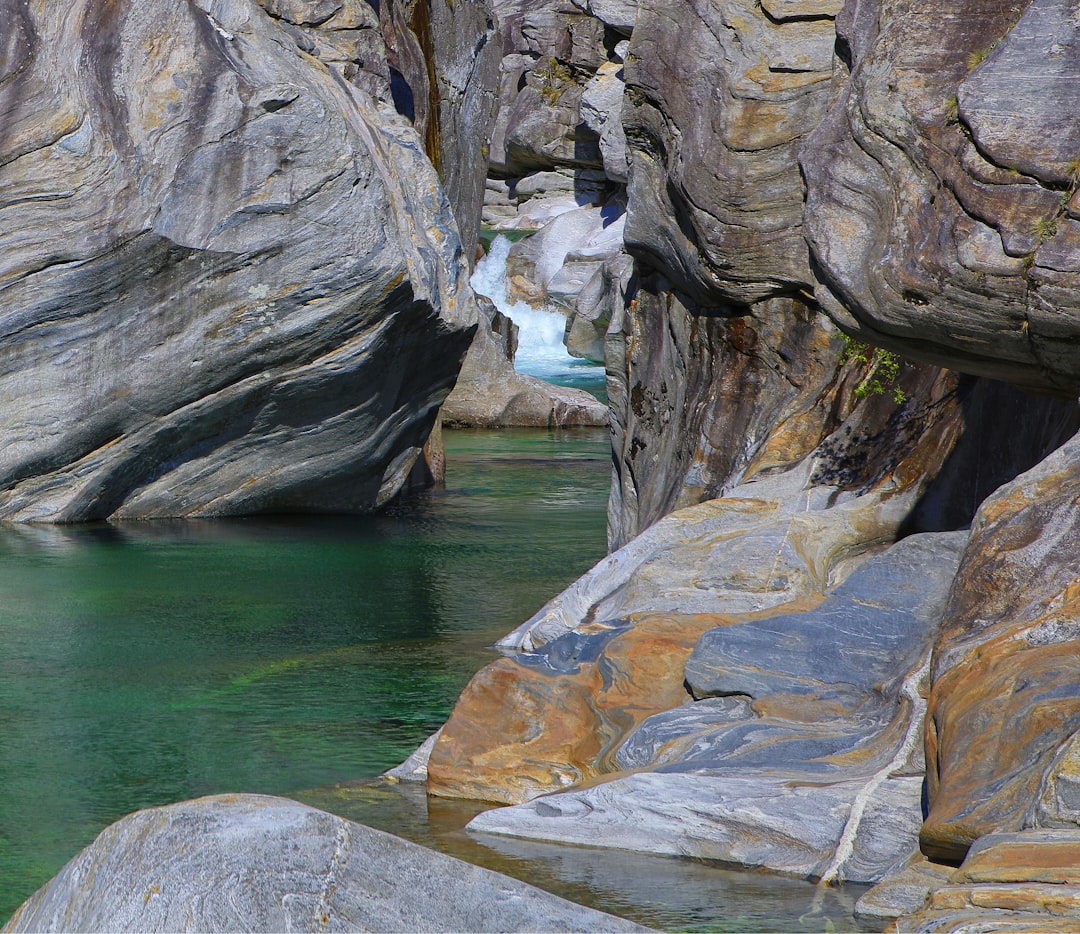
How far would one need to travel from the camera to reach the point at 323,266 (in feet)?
36.9

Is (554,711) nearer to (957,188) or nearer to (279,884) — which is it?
(957,188)

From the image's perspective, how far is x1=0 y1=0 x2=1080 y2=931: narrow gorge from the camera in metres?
3.66

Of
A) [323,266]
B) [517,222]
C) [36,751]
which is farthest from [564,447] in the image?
[517,222]

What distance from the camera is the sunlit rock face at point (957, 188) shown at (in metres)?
4.72

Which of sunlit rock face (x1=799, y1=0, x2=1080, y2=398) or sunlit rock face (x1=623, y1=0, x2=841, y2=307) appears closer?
sunlit rock face (x1=799, y1=0, x2=1080, y2=398)

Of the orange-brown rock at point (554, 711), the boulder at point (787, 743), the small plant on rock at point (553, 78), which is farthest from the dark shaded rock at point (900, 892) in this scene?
the small plant on rock at point (553, 78)

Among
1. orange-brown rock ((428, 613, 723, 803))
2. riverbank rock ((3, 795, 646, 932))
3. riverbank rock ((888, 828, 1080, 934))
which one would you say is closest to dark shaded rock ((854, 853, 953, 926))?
riverbank rock ((888, 828, 1080, 934))

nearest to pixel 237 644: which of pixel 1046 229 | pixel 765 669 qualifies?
pixel 765 669

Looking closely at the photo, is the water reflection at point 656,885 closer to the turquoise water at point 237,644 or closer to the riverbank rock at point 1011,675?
the riverbank rock at point 1011,675

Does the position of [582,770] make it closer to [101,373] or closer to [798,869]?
[798,869]

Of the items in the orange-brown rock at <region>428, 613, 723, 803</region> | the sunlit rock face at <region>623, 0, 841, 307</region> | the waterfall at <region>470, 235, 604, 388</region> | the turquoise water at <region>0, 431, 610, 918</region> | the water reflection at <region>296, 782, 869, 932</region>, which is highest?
the sunlit rock face at <region>623, 0, 841, 307</region>

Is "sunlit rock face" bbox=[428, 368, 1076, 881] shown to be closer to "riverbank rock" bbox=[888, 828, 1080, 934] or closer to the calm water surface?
the calm water surface

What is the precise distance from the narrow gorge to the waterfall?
12.1 meters

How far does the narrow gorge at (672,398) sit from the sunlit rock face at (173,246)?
0.09 feet
